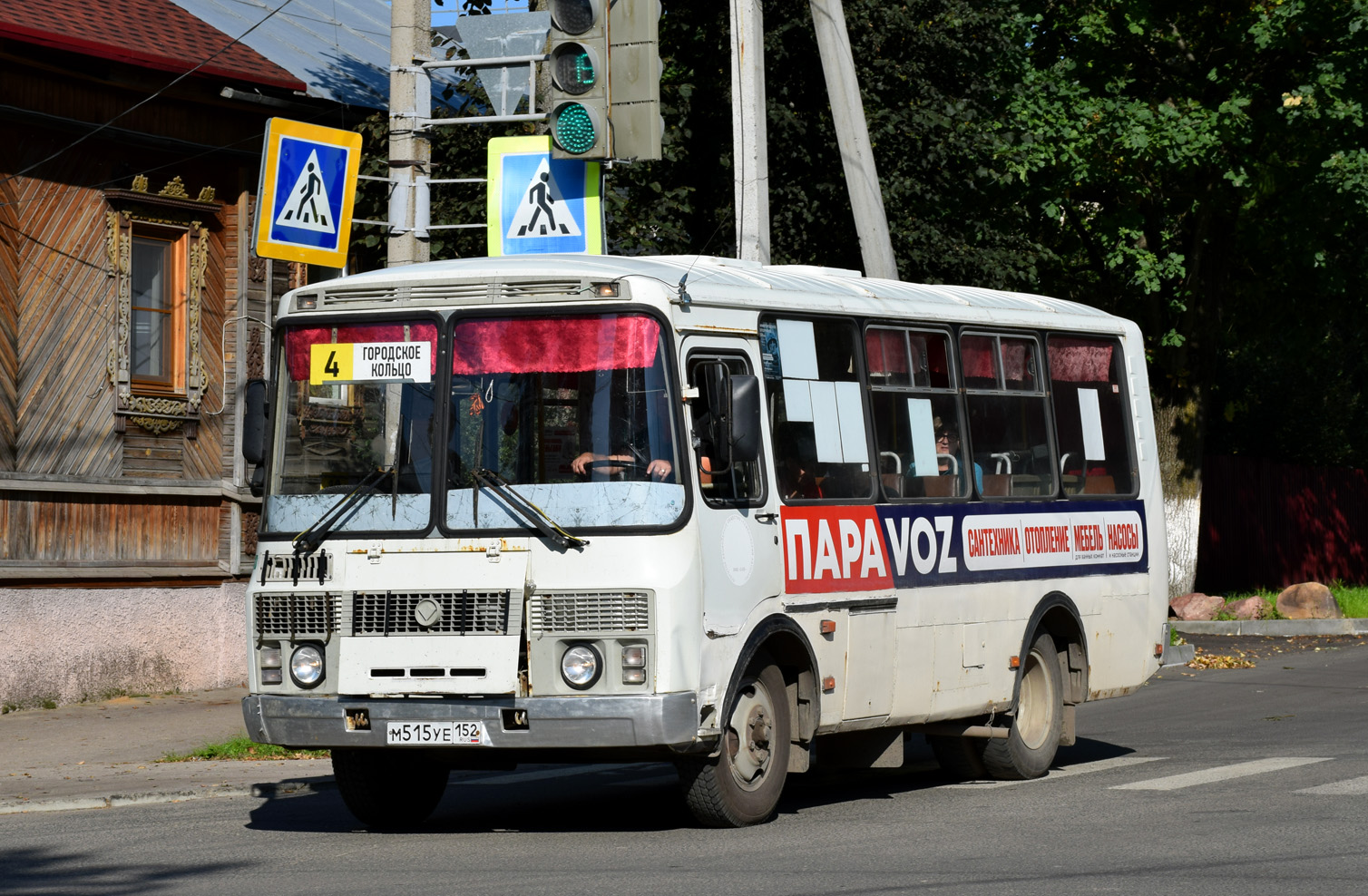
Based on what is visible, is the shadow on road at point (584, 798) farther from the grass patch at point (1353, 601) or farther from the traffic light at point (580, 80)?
the grass patch at point (1353, 601)

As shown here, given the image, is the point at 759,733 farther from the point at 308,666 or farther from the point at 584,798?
the point at 308,666

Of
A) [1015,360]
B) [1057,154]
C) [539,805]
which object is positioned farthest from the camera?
[1057,154]

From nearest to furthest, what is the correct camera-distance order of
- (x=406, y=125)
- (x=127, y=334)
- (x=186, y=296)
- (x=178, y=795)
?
1. (x=178, y=795)
2. (x=406, y=125)
3. (x=127, y=334)
4. (x=186, y=296)

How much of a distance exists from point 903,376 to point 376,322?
3.15 m

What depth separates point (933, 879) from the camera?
26.1 ft

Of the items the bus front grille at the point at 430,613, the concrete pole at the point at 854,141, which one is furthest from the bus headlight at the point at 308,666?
the concrete pole at the point at 854,141

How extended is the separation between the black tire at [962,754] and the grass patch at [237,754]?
4.27m

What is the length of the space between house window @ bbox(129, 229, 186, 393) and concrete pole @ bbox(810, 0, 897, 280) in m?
6.43

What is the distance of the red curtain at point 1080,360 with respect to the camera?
12.8m

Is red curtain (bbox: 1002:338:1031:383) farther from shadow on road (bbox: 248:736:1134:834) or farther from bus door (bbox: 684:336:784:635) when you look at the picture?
bus door (bbox: 684:336:784:635)

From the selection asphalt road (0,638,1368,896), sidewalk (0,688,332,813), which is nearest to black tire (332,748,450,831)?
asphalt road (0,638,1368,896)

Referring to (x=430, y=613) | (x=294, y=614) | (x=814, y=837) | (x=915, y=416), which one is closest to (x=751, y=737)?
(x=814, y=837)

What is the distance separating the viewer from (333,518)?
9.53m

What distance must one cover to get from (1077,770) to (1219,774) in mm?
1150
